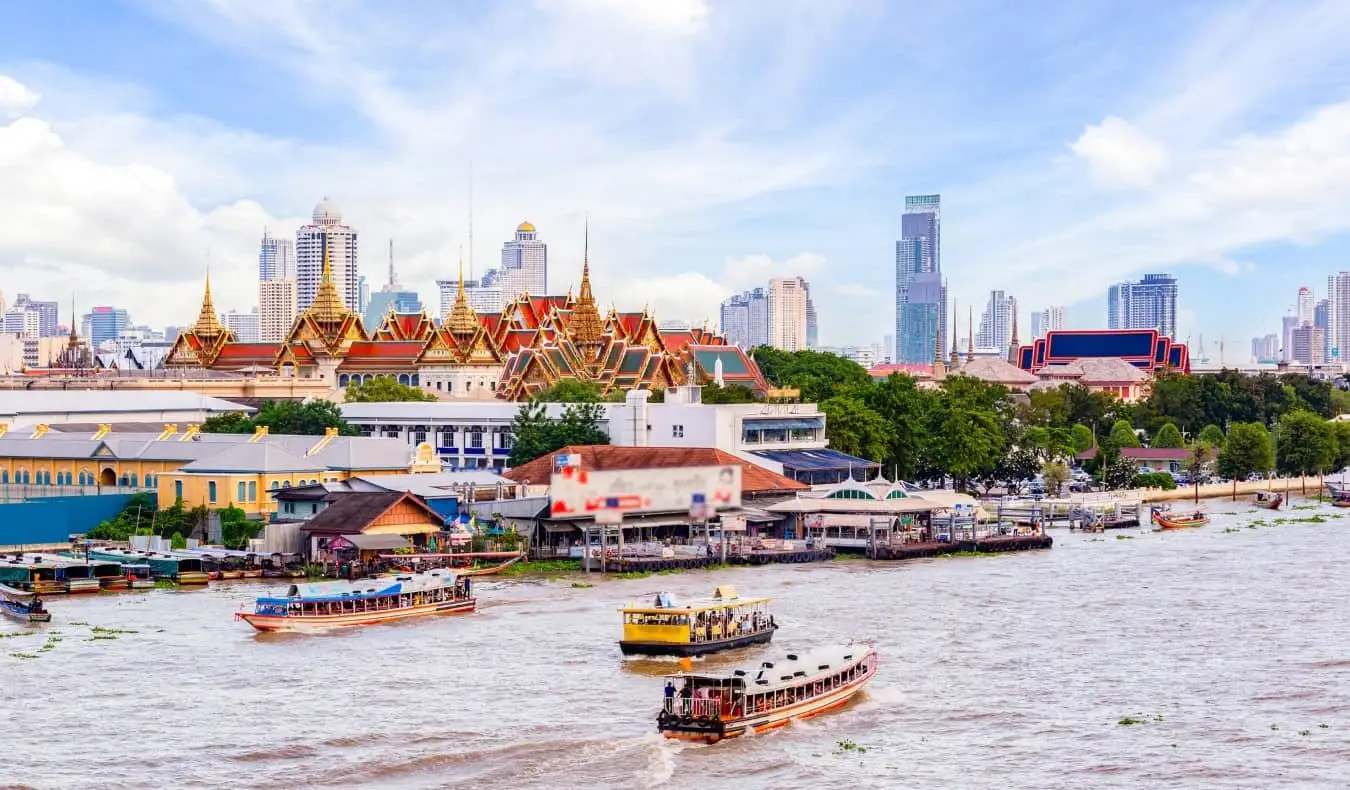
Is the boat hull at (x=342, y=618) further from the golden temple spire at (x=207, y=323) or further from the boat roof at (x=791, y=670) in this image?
the golden temple spire at (x=207, y=323)

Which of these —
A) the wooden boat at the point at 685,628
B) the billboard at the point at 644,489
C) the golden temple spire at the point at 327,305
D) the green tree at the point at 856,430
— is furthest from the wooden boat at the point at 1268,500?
the billboard at the point at 644,489

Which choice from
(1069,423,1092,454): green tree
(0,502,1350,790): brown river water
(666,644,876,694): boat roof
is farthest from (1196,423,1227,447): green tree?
→ (666,644,876,694): boat roof

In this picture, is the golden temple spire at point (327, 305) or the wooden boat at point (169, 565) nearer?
the wooden boat at point (169, 565)

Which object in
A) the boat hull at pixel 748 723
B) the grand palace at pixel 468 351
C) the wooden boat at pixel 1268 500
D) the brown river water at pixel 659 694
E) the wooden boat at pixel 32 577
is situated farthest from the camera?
the grand palace at pixel 468 351

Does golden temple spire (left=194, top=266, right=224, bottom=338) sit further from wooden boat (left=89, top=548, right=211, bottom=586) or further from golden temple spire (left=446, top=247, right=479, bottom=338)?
wooden boat (left=89, top=548, right=211, bottom=586)

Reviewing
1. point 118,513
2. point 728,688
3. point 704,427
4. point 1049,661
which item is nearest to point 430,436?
point 704,427

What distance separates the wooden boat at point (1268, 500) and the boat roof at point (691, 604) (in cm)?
4121

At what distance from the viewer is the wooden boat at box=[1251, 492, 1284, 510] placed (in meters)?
→ 72.6

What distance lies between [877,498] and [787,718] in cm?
2433

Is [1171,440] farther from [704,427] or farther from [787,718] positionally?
[787,718]

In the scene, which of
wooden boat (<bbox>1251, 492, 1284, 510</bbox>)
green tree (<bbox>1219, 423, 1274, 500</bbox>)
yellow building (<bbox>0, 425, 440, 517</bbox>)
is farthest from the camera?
green tree (<bbox>1219, 423, 1274, 500</bbox>)

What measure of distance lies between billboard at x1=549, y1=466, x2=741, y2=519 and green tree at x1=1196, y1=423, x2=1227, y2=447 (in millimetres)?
79347

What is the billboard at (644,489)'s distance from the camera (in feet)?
44.0

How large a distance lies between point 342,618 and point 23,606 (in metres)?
5.95
